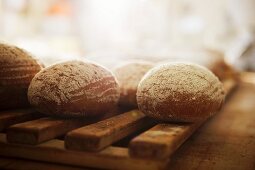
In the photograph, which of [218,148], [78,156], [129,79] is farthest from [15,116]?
[218,148]

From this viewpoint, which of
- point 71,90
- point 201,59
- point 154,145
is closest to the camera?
point 154,145

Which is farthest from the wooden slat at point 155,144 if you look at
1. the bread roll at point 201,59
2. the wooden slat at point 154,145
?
the bread roll at point 201,59

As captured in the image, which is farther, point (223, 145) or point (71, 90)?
point (223, 145)

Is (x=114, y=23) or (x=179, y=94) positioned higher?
(x=114, y=23)

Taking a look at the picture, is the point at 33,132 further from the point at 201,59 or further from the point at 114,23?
the point at 114,23

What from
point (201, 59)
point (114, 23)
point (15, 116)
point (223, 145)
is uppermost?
point (114, 23)

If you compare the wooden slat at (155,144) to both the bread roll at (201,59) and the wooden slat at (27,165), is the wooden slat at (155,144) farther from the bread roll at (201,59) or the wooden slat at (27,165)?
the bread roll at (201,59)
